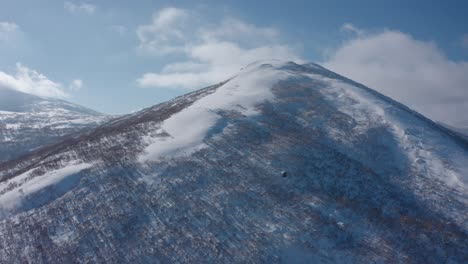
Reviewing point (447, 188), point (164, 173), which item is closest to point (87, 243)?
point (164, 173)

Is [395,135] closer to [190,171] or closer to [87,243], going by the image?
[190,171]

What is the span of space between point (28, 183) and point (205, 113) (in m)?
18.3

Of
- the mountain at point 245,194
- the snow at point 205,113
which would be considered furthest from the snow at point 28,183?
the snow at point 205,113

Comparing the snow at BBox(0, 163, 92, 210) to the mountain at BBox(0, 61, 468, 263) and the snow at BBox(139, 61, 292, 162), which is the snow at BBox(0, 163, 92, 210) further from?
the snow at BBox(139, 61, 292, 162)

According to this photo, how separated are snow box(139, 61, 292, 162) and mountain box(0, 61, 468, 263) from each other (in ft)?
0.79

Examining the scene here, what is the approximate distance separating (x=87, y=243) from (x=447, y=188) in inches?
1009

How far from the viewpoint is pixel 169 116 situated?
4209 centimetres

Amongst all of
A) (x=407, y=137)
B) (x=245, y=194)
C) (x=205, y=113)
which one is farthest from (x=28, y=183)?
(x=407, y=137)

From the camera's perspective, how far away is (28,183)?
90.1 feet

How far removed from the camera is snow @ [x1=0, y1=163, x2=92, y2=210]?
2523 cm

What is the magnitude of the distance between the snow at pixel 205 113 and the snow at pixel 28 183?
17.6 ft

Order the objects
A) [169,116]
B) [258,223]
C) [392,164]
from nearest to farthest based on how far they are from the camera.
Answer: [258,223], [392,164], [169,116]

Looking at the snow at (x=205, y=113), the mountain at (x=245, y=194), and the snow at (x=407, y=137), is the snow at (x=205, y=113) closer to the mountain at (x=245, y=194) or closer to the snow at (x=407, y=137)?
the mountain at (x=245, y=194)

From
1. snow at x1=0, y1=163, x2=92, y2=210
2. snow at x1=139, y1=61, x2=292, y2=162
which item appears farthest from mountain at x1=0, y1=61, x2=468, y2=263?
snow at x1=139, y1=61, x2=292, y2=162
